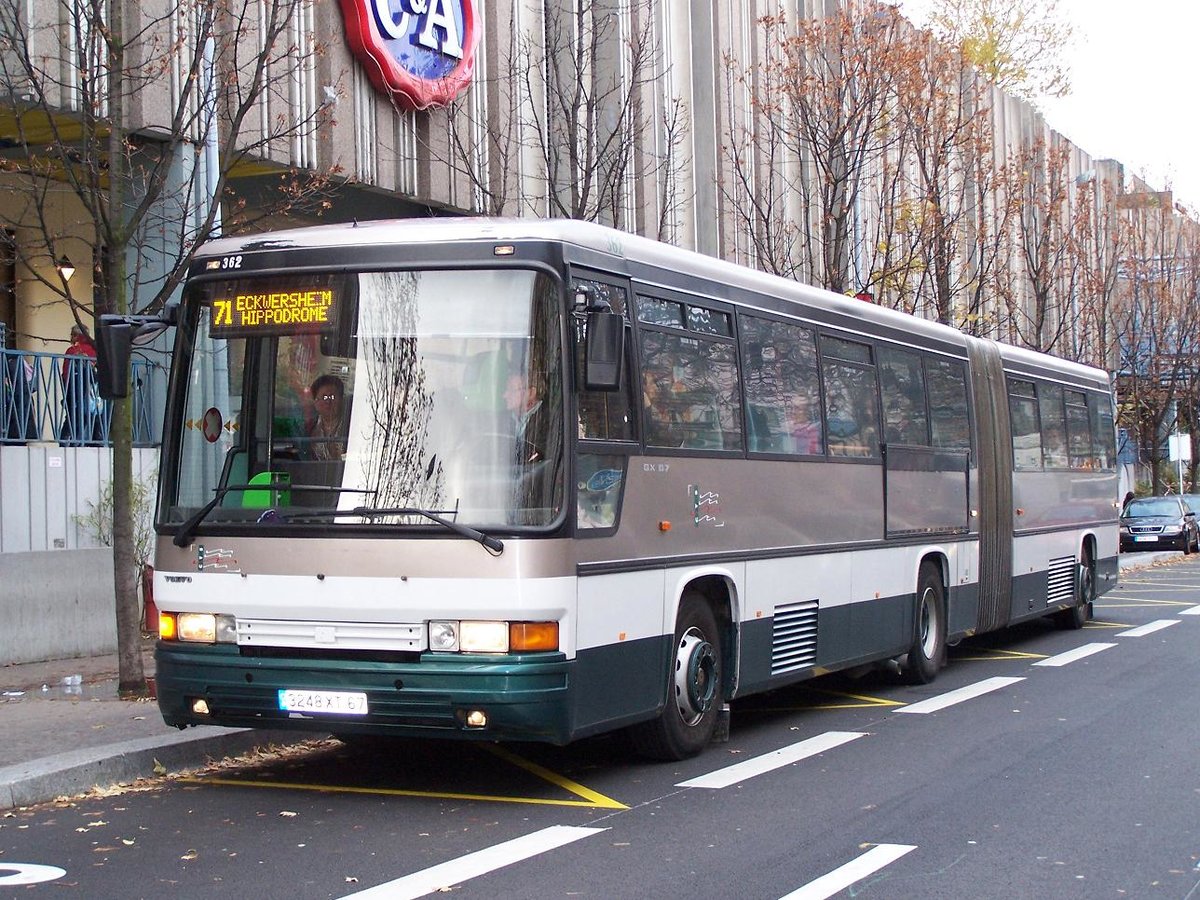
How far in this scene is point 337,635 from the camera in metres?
8.35

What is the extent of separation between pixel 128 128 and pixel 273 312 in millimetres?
7426

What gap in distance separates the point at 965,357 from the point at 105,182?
8291 millimetres

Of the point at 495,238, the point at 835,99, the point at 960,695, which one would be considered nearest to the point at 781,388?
the point at 495,238

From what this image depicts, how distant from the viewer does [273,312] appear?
345 inches

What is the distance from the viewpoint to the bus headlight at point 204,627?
8641 millimetres

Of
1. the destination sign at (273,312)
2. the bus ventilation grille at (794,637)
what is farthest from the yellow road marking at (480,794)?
the destination sign at (273,312)

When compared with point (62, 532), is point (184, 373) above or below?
above

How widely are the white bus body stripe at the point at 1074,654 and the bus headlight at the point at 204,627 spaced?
30.6 feet

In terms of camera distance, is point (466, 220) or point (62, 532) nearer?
point (466, 220)

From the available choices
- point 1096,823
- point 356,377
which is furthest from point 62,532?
point 1096,823

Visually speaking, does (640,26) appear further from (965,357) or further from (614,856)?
(614,856)

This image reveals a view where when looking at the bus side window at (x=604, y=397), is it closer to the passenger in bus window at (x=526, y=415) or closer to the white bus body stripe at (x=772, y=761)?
the passenger in bus window at (x=526, y=415)

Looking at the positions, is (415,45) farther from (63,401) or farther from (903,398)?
(903,398)

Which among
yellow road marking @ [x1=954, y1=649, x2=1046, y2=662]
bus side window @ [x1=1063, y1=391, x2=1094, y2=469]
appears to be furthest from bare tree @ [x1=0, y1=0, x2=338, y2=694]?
bus side window @ [x1=1063, y1=391, x2=1094, y2=469]
